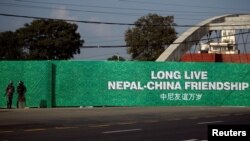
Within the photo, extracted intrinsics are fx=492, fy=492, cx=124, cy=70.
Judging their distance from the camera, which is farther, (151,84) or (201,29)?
(201,29)

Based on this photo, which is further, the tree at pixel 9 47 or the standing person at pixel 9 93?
the tree at pixel 9 47

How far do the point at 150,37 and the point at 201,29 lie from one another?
20.7m

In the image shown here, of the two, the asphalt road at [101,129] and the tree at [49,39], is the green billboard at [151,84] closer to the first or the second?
the asphalt road at [101,129]

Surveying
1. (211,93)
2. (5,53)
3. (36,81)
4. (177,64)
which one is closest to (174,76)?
(177,64)

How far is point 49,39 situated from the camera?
79.4 metres

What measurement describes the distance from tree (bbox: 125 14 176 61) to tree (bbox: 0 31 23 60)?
18.2 meters

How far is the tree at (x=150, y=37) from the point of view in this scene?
74.9m

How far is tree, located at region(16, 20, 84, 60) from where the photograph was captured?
258 feet

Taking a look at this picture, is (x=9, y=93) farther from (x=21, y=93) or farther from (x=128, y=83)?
(x=128, y=83)

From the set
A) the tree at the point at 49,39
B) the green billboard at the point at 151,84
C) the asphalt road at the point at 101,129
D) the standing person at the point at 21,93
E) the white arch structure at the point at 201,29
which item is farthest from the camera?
the tree at the point at 49,39

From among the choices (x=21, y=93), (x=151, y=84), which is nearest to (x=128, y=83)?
(x=151, y=84)

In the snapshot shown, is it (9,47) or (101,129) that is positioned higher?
(9,47)

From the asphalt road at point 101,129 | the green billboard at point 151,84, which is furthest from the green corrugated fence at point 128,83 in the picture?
the asphalt road at point 101,129

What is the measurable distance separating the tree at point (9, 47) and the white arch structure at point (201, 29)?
3421cm
